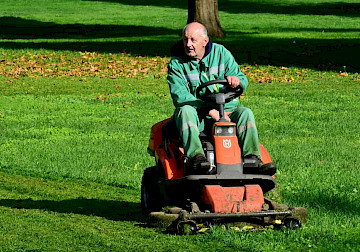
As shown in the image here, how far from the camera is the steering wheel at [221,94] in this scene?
272 inches

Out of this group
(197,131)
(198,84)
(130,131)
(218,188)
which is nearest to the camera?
(218,188)

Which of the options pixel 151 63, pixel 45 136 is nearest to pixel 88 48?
pixel 151 63

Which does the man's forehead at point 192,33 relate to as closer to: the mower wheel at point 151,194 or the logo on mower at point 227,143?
the logo on mower at point 227,143

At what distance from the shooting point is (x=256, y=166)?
6.78m

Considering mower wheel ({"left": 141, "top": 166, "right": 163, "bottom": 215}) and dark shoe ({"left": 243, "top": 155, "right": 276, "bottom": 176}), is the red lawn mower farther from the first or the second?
mower wheel ({"left": 141, "top": 166, "right": 163, "bottom": 215})

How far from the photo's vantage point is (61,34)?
3397 cm

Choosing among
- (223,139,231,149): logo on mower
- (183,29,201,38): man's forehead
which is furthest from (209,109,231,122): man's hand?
(183,29,201,38): man's forehead

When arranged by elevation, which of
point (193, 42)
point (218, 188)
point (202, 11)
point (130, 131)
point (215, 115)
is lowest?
point (130, 131)

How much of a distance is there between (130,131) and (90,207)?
494 cm

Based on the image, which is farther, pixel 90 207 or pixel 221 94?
pixel 90 207

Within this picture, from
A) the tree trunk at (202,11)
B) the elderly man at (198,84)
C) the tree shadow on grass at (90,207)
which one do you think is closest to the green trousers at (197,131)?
the elderly man at (198,84)

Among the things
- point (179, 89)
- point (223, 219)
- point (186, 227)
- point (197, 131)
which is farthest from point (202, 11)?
point (186, 227)

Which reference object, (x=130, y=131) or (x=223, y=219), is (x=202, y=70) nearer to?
(x=223, y=219)

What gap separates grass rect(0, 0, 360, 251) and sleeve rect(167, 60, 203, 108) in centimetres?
104
